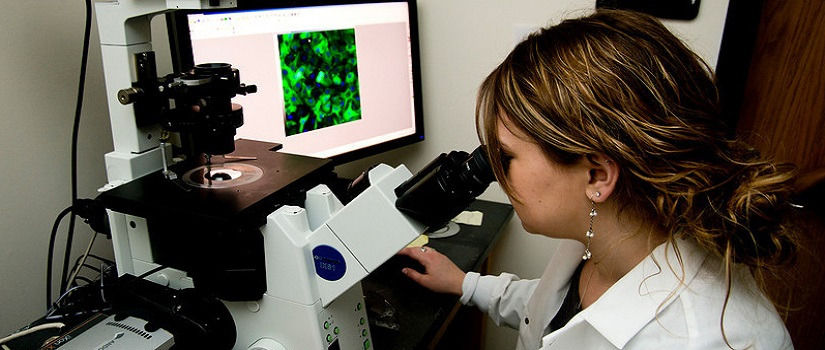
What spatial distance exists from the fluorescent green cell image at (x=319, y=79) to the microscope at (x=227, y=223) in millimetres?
461

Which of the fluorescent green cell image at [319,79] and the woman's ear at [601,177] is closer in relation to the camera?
the woman's ear at [601,177]

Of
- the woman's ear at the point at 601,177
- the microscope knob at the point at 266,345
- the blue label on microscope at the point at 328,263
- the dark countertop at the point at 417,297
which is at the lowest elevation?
the dark countertop at the point at 417,297

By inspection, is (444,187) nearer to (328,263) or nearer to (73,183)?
(328,263)

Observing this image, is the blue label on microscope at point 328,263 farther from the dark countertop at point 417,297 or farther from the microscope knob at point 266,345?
the dark countertop at point 417,297

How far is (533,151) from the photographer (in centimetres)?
79

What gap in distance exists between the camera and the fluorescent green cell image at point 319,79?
1.32m

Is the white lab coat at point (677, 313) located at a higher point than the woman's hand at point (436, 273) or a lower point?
higher

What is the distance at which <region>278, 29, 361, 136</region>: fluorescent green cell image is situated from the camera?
4.34 ft

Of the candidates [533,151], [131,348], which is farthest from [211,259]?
[533,151]

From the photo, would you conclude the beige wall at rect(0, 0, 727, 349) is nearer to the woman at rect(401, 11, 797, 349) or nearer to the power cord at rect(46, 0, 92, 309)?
the power cord at rect(46, 0, 92, 309)

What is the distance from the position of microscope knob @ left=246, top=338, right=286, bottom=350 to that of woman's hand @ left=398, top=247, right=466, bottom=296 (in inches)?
15.1

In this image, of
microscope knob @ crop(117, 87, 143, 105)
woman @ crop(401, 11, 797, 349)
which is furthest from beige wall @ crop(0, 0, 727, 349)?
woman @ crop(401, 11, 797, 349)

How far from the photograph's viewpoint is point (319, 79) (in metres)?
1.39

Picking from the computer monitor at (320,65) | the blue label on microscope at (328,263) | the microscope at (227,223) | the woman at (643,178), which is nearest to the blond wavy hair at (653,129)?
the woman at (643,178)
